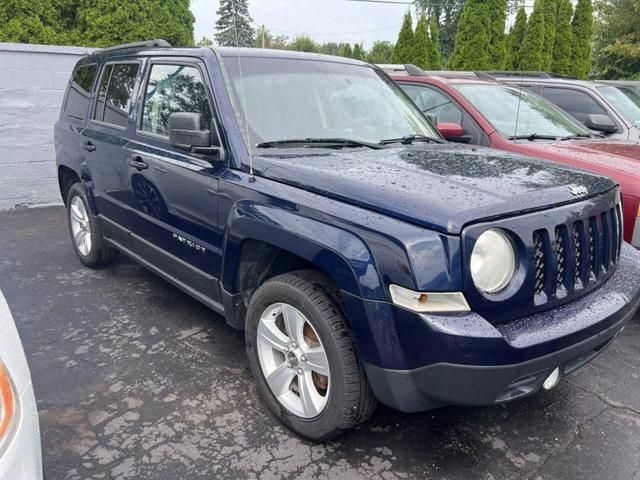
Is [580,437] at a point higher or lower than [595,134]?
lower

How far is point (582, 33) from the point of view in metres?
17.7

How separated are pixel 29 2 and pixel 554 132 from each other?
7480mm

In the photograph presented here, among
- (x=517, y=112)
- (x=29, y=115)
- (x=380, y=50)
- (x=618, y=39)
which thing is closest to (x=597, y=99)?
(x=517, y=112)

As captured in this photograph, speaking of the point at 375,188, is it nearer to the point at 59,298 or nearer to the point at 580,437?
the point at 580,437

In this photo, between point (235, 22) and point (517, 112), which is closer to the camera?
point (235, 22)

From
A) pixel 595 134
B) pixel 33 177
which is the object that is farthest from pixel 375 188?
pixel 33 177

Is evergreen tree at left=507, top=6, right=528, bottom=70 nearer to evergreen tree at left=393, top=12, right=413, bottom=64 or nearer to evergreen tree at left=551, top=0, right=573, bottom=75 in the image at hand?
evergreen tree at left=551, top=0, right=573, bottom=75

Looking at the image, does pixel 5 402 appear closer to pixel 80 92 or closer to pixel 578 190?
pixel 578 190

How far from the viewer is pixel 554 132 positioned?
16.9 ft

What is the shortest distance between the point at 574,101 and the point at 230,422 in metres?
5.95

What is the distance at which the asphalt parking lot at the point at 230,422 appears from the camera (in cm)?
242

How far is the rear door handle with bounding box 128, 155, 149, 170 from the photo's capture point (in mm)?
3532

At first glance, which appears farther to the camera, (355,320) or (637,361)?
(637,361)

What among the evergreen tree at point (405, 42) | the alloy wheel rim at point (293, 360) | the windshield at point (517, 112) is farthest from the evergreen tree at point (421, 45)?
the alloy wheel rim at point (293, 360)
